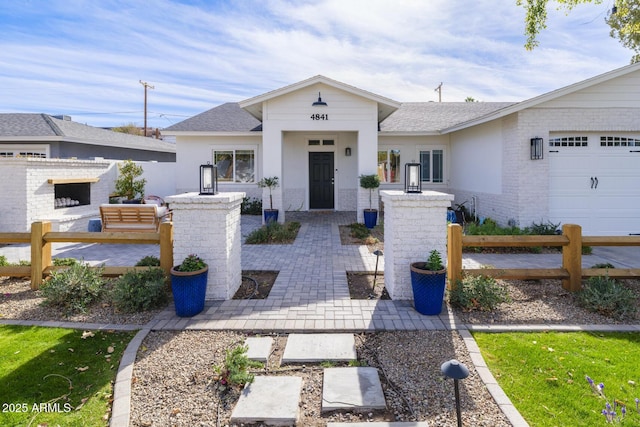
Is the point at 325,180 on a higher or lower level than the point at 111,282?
higher

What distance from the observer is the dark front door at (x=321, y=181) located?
15367 mm

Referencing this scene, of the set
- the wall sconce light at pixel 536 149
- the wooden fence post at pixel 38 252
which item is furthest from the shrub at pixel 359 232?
the wooden fence post at pixel 38 252

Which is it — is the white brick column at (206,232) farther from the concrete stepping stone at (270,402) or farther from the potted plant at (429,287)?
the potted plant at (429,287)

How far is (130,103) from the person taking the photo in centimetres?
3800

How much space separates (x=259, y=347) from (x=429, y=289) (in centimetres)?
222

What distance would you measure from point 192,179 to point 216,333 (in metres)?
12.5

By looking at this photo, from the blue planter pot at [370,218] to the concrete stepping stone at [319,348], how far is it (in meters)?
7.70

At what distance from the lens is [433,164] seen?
51.2ft

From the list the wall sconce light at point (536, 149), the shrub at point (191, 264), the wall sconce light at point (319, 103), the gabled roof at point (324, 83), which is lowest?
the shrub at point (191, 264)

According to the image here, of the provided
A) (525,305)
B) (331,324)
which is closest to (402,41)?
(525,305)

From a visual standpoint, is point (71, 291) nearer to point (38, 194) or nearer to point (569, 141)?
point (38, 194)

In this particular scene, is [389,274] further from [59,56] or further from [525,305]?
[59,56]

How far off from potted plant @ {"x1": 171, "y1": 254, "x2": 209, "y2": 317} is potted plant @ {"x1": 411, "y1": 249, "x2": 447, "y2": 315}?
2.76 meters

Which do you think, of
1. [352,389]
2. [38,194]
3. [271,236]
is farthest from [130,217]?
[352,389]
